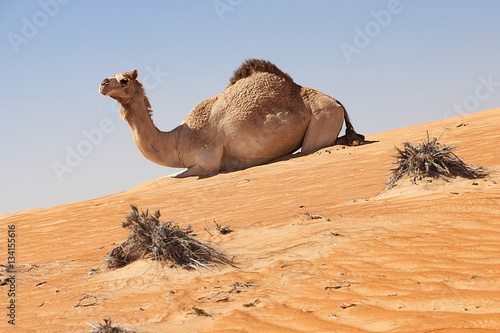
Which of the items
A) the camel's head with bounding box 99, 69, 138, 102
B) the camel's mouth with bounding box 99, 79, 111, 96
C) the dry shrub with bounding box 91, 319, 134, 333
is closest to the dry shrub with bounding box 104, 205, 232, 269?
the dry shrub with bounding box 91, 319, 134, 333

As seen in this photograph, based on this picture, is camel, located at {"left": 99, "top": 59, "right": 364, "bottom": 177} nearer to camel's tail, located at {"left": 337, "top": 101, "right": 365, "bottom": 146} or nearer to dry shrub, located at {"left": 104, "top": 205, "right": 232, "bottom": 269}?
camel's tail, located at {"left": 337, "top": 101, "right": 365, "bottom": 146}

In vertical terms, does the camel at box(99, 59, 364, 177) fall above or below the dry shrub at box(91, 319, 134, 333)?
above

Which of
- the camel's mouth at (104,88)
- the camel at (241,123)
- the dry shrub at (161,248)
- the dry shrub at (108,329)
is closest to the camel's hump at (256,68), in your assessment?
the camel at (241,123)

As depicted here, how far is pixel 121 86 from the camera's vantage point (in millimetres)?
13078

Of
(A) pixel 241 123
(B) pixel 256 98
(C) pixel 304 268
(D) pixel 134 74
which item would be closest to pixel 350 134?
(B) pixel 256 98

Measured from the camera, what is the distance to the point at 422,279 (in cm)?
456

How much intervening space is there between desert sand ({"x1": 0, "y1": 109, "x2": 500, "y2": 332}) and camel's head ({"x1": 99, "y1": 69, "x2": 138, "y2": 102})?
4.22 m

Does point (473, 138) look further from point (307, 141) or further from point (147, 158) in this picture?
point (147, 158)

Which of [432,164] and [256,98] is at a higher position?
[256,98]

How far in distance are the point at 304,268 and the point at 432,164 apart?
3214mm

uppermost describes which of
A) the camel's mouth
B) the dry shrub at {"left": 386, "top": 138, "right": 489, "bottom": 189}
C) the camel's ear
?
the camel's ear

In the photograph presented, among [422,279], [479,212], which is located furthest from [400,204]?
[422,279]

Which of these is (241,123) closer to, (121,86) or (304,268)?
(121,86)

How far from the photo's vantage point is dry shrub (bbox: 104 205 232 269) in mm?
5598
